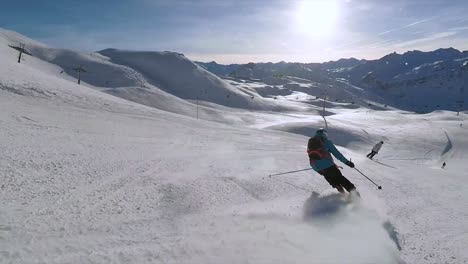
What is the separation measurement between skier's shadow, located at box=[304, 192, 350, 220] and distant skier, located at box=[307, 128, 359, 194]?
342 millimetres

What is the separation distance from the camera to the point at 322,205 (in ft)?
27.1

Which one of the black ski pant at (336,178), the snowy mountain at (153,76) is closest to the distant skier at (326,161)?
the black ski pant at (336,178)

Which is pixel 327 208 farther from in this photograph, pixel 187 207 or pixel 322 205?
pixel 187 207

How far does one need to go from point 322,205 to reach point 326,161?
135 cm

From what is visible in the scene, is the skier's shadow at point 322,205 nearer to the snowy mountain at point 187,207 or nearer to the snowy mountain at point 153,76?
the snowy mountain at point 187,207

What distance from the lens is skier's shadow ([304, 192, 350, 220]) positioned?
7542mm

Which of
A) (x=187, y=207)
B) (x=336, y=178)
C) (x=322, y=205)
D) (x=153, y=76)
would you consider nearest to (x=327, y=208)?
(x=322, y=205)

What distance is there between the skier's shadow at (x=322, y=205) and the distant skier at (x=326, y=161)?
1.12 ft

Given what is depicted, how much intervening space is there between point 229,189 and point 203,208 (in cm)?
168

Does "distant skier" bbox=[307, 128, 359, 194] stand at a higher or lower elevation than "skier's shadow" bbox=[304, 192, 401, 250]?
higher

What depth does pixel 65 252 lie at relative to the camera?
4859 millimetres

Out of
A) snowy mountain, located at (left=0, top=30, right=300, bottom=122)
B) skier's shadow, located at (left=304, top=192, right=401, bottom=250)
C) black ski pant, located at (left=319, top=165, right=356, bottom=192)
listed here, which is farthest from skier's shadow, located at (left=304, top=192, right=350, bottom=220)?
snowy mountain, located at (left=0, top=30, right=300, bottom=122)

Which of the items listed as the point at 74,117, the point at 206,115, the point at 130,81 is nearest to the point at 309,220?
the point at 74,117

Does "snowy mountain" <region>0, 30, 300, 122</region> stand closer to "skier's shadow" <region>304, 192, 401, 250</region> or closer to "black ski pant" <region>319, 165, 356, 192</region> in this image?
"black ski pant" <region>319, 165, 356, 192</region>
